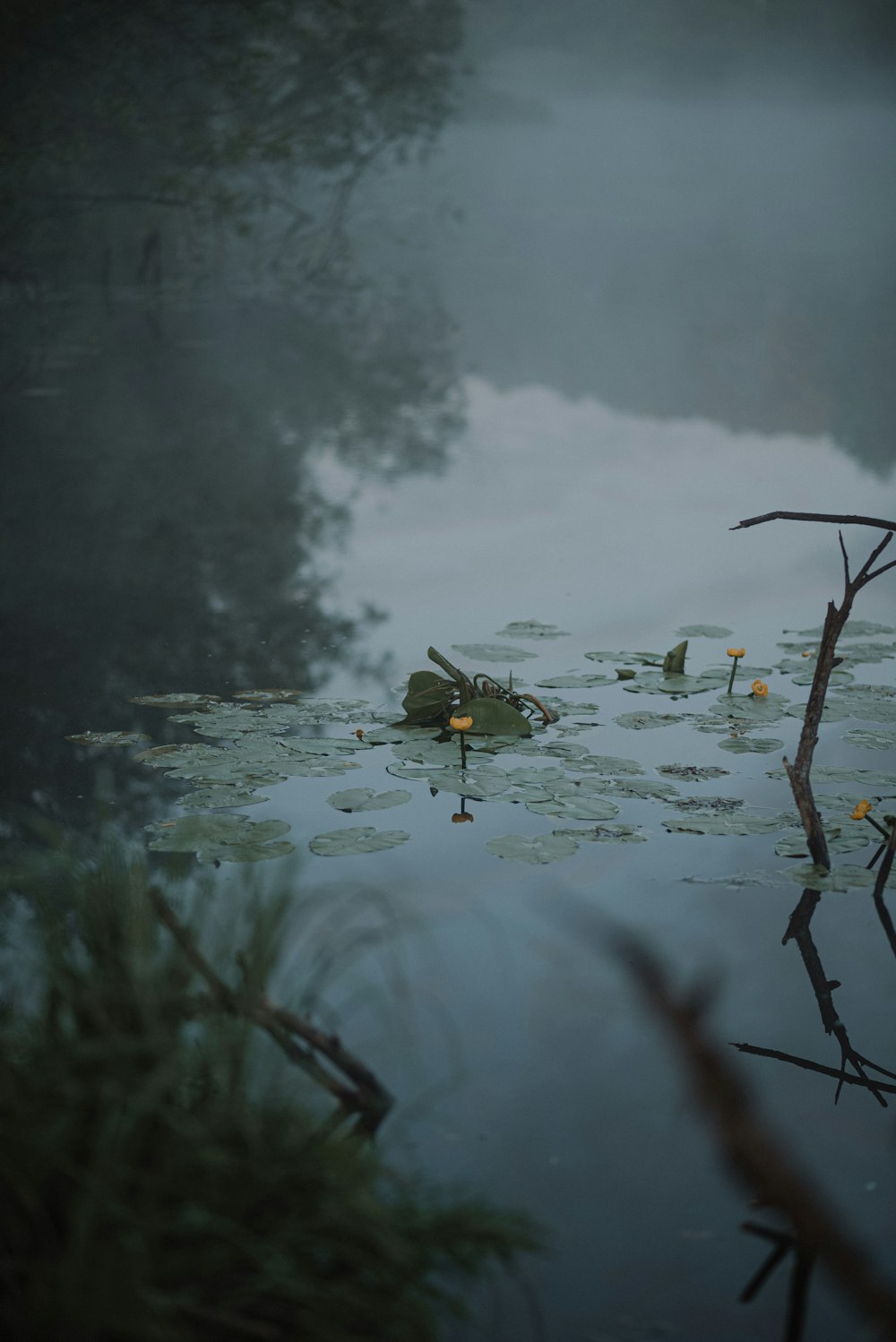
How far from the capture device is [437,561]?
16.3ft

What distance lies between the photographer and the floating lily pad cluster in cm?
239

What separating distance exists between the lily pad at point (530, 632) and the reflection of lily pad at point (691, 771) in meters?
1.16

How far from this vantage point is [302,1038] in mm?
1515

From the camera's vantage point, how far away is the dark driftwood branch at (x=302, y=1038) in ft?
4.34

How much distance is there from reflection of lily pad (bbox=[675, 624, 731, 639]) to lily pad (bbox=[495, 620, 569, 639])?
0.35m

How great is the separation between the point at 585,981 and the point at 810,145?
35.9 m

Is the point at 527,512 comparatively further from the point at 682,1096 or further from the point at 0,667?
the point at 682,1096

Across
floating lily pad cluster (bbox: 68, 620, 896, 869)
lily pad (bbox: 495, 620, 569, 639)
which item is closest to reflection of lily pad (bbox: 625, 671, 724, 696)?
floating lily pad cluster (bbox: 68, 620, 896, 869)

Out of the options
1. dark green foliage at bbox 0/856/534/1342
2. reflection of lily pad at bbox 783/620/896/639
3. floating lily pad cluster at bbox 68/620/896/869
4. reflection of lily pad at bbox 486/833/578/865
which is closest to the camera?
dark green foliage at bbox 0/856/534/1342

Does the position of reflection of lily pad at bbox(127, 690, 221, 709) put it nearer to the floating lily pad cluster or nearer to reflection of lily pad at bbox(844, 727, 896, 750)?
the floating lily pad cluster

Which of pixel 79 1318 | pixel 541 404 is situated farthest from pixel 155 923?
pixel 541 404

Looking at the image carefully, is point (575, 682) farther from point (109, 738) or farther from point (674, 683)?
point (109, 738)

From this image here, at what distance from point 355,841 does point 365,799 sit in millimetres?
207

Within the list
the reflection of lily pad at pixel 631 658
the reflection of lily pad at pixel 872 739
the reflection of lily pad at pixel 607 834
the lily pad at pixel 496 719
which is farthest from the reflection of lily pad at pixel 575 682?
the reflection of lily pad at pixel 607 834
